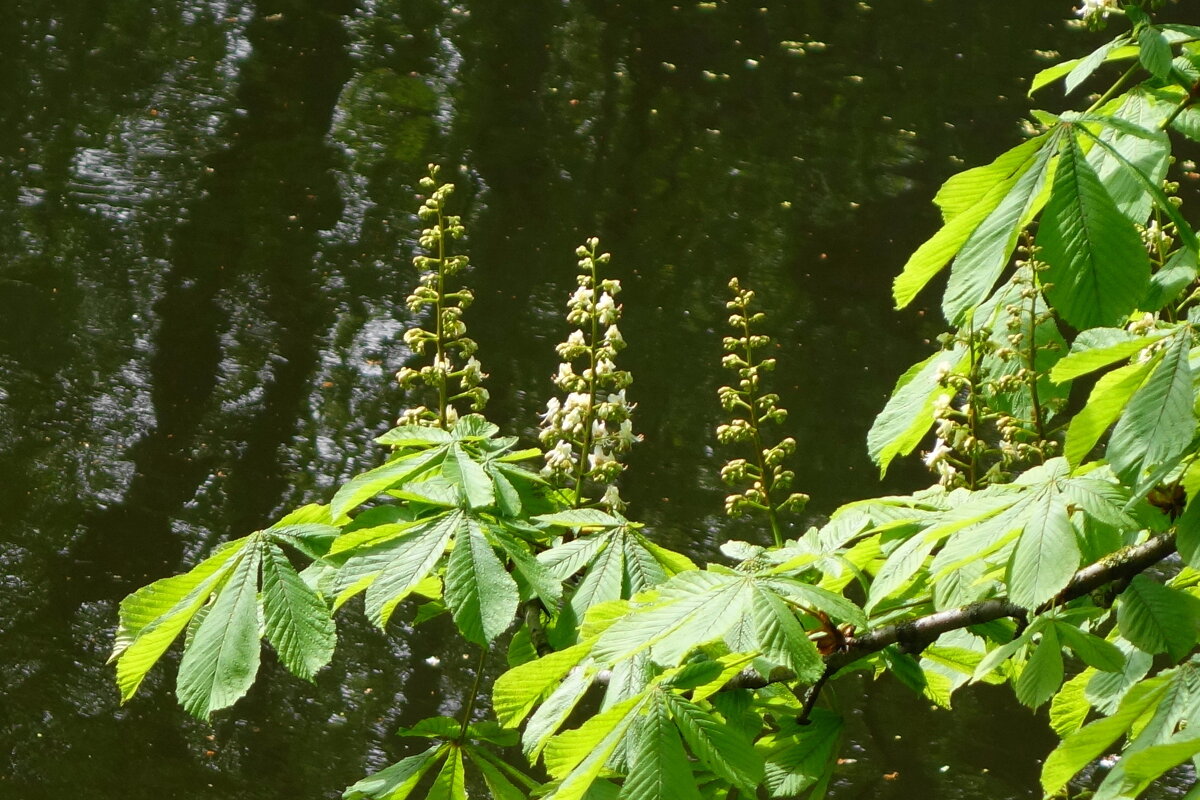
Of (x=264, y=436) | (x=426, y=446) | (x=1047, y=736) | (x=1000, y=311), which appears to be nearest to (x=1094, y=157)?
A: (x=1000, y=311)

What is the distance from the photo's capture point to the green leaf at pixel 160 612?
99cm

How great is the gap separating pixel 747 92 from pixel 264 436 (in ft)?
8.97

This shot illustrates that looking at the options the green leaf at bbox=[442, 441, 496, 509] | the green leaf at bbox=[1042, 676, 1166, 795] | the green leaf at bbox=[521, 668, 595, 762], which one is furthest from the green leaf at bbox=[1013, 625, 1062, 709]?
the green leaf at bbox=[442, 441, 496, 509]

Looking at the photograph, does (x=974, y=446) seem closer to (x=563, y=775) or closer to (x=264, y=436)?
(x=563, y=775)

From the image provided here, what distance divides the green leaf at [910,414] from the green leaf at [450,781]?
1.56ft

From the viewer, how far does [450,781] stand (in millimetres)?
1163

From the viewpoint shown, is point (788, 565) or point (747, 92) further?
point (747, 92)

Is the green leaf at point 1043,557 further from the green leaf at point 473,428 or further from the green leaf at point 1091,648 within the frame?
the green leaf at point 473,428

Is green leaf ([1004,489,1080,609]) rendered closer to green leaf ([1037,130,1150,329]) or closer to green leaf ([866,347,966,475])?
green leaf ([1037,130,1150,329])

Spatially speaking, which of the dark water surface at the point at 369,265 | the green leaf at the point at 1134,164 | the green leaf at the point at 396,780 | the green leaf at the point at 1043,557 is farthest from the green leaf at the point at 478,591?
the dark water surface at the point at 369,265

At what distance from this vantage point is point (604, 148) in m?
4.50

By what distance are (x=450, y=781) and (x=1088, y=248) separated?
0.73 meters

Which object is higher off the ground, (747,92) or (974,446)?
(747,92)

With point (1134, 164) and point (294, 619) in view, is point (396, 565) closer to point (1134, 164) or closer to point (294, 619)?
point (294, 619)
